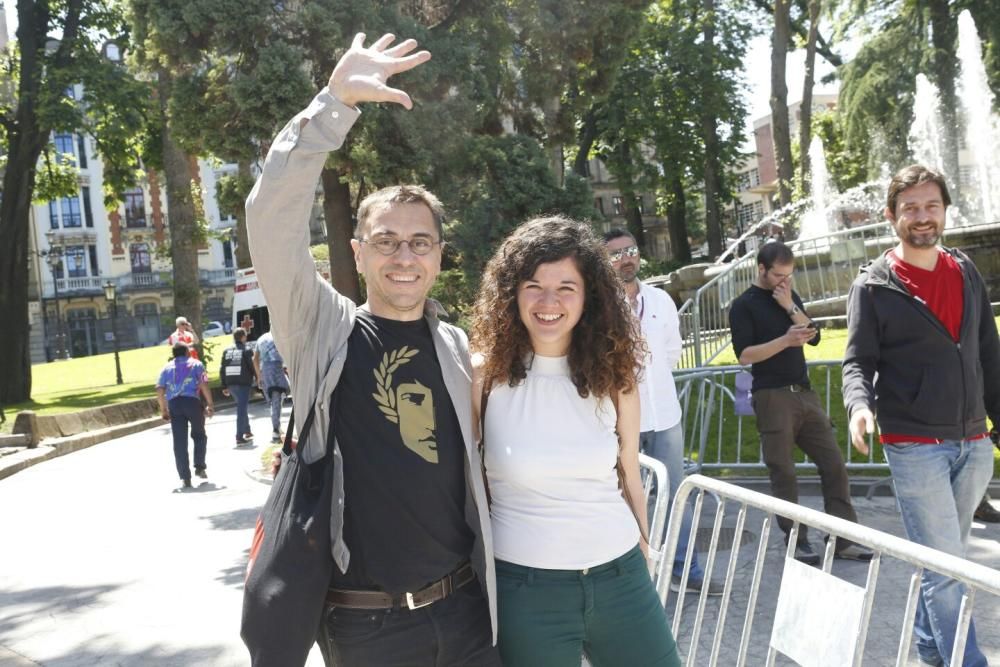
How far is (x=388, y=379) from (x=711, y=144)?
34.2 m

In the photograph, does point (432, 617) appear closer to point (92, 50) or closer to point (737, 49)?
point (92, 50)

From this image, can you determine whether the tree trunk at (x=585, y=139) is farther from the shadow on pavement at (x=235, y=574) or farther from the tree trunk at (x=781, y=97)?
the shadow on pavement at (x=235, y=574)

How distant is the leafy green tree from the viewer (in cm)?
1911

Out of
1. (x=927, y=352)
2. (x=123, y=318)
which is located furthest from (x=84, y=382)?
(x=123, y=318)

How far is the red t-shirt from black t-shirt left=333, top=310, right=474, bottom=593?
2200 mm

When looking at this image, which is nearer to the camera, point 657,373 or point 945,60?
point 657,373

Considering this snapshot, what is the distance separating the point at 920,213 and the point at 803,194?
81.5ft

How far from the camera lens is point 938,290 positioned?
3963mm

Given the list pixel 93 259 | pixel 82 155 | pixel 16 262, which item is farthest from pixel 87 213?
pixel 16 262

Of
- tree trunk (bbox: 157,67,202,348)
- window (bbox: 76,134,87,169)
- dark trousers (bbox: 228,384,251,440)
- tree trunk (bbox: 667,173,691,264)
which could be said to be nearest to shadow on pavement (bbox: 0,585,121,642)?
dark trousers (bbox: 228,384,251,440)

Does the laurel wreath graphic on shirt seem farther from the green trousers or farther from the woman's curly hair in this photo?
the green trousers

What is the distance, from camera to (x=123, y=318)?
66.8 m

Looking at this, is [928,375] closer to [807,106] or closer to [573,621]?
[573,621]

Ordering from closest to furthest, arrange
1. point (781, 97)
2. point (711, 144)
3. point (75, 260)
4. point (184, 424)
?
point (184, 424) < point (781, 97) < point (711, 144) < point (75, 260)
